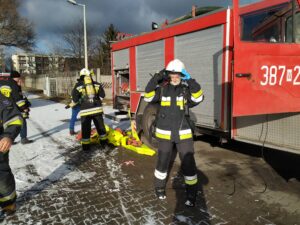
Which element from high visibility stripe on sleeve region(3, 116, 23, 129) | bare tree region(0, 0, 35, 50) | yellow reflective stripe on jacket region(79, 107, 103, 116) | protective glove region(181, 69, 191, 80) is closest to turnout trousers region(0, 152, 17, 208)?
high visibility stripe on sleeve region(3, 116, 23, 129)

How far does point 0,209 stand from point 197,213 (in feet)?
A: 7.72

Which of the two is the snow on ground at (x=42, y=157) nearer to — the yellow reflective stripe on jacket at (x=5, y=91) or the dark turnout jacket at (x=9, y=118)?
the dark turnout jacket at (x=9, y=118)

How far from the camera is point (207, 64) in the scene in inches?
197

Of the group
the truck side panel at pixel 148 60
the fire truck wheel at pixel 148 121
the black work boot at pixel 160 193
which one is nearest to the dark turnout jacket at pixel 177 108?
the black work boot at pixel 160 193

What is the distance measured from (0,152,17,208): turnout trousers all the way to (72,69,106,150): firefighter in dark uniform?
2.75 m

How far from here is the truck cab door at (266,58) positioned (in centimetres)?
360

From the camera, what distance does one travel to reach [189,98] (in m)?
3.64

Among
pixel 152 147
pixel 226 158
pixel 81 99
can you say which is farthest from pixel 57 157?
pixel 226 158

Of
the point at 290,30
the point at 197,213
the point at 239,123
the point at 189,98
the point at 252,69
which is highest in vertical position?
the point at 290,30

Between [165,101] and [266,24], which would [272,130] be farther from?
[165,101]

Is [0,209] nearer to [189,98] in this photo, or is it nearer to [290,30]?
[189,98]

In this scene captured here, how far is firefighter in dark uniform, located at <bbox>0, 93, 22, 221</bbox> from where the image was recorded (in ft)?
9.68

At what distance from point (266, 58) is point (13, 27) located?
2602 centimetres

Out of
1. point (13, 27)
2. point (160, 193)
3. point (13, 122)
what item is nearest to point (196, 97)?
point (160, 193)
